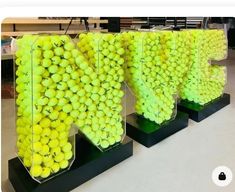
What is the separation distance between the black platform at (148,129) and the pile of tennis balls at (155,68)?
4 centimetres

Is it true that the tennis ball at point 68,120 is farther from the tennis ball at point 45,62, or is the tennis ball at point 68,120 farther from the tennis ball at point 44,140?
the tennis ball at point 45,62

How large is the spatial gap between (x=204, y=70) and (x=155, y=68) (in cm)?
60

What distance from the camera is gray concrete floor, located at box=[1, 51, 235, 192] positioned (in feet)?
3.74

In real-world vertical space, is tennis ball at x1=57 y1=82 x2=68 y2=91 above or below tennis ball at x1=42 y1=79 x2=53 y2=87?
below

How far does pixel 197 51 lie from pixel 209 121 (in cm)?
48

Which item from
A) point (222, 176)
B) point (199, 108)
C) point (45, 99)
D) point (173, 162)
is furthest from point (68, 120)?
point (199, 108)

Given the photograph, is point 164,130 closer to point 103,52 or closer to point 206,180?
point 206,180

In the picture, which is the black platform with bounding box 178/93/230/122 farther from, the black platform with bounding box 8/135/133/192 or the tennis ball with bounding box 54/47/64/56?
the tennis ball with bounding box 54/47/64/56

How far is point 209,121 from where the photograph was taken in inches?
73.7

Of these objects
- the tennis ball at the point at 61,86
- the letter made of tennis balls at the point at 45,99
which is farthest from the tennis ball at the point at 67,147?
the tennis ball at the point at 61,86

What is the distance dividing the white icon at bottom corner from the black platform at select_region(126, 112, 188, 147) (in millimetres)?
356

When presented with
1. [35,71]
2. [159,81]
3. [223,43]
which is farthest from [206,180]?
[223,43]

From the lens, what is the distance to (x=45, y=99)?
978 millimetres

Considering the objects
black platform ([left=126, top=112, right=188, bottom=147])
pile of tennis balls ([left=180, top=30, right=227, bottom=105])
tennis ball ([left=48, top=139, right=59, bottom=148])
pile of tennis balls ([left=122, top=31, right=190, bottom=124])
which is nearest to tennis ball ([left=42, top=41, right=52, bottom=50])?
tennis ball ([left=48, top=139, right=59, bottom=148])
